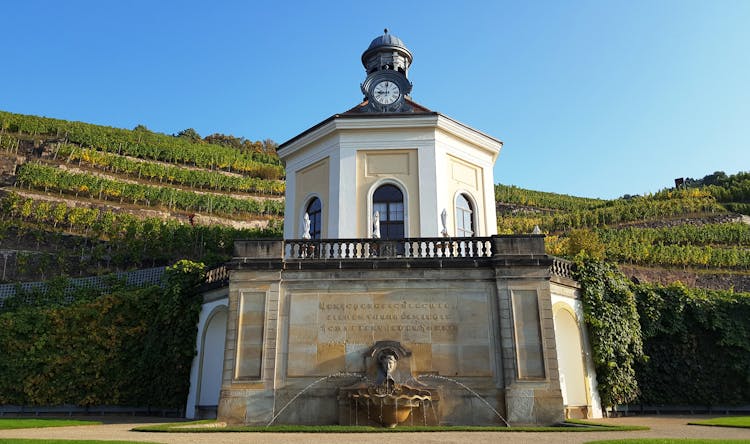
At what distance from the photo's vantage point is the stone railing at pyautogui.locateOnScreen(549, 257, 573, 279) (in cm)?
1766

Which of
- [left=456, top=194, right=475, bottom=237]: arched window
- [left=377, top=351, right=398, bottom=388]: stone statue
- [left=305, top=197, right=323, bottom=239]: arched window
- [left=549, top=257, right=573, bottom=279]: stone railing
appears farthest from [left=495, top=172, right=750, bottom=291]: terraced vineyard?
[left=377, top=351, right=398, bottom=388]: stone statue

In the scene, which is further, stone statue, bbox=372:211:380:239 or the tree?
the tree

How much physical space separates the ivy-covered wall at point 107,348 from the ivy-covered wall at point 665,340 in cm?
1460

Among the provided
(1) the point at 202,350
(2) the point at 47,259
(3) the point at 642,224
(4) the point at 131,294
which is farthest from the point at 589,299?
(3) the point at 642,224

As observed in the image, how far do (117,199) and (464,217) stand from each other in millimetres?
40317

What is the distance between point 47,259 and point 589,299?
3385cm

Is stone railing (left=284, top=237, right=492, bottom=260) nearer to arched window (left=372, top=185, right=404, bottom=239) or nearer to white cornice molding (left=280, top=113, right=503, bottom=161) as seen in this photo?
arched window (left=372, top=185, right=404, bottom=239)

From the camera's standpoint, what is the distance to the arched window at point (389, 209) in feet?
66.3

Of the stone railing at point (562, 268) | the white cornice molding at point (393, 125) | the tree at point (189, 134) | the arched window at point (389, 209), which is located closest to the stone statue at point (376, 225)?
the arched window at point (389, 209)

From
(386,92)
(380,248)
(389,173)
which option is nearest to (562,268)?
(380,248)

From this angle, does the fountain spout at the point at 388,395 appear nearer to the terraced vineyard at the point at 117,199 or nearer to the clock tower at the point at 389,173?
the clock tower at the point at 389,173

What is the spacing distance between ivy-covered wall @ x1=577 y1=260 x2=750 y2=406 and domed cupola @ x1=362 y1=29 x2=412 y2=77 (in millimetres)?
12834

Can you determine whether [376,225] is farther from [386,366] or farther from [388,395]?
[388,395]

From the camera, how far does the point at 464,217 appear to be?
21.2 meters
